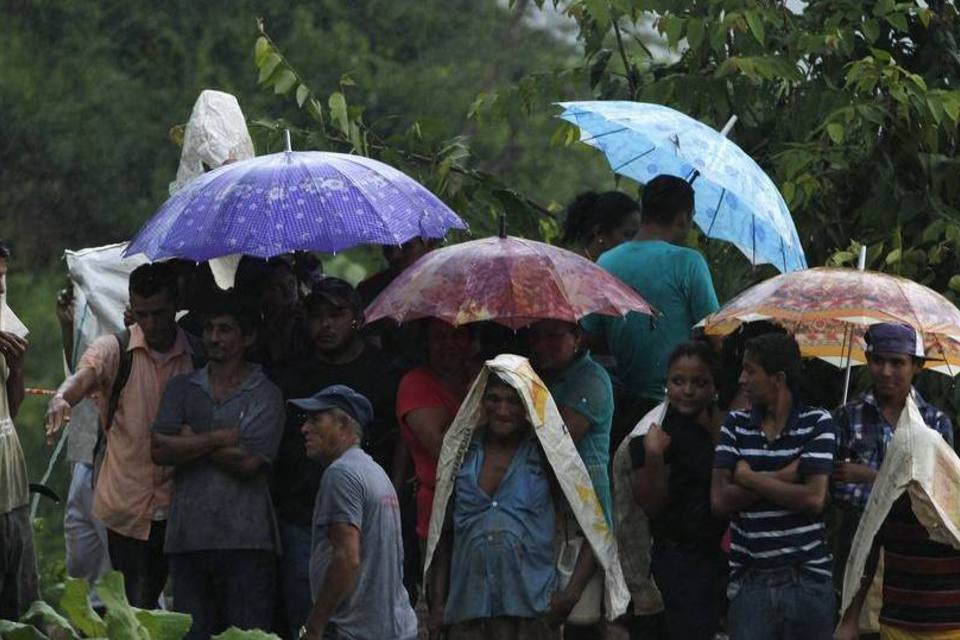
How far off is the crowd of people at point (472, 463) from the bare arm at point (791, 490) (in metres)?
0.01

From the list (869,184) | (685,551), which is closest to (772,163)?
(869,184)

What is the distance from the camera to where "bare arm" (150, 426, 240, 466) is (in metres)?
8.53

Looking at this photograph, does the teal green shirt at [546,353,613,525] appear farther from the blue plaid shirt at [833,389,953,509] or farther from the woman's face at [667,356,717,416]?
the blue plaid shirt at [833,389,953,509]

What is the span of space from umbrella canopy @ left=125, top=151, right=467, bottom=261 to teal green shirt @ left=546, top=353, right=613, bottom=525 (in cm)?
74

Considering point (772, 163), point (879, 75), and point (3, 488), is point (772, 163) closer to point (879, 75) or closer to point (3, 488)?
point (879, 75)

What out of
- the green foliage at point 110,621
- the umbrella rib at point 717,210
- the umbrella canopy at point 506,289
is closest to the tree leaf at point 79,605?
the green foliage at point 110,621

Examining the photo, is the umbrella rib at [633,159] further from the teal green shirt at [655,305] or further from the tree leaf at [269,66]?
the tree leaf at [269,66]

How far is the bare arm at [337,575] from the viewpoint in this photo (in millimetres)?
7668

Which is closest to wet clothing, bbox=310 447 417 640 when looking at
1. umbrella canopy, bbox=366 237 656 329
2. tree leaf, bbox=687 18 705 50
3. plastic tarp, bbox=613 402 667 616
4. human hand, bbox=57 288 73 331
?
umbrella canopy, bbox=366 237 656 329

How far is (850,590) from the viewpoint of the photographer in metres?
7.77

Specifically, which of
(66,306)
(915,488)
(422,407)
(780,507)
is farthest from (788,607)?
(66,306)

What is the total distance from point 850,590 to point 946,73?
369 cm

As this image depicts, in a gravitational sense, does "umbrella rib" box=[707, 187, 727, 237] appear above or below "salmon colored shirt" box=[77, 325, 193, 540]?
above

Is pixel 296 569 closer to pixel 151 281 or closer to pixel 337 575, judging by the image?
pixel 337 575
